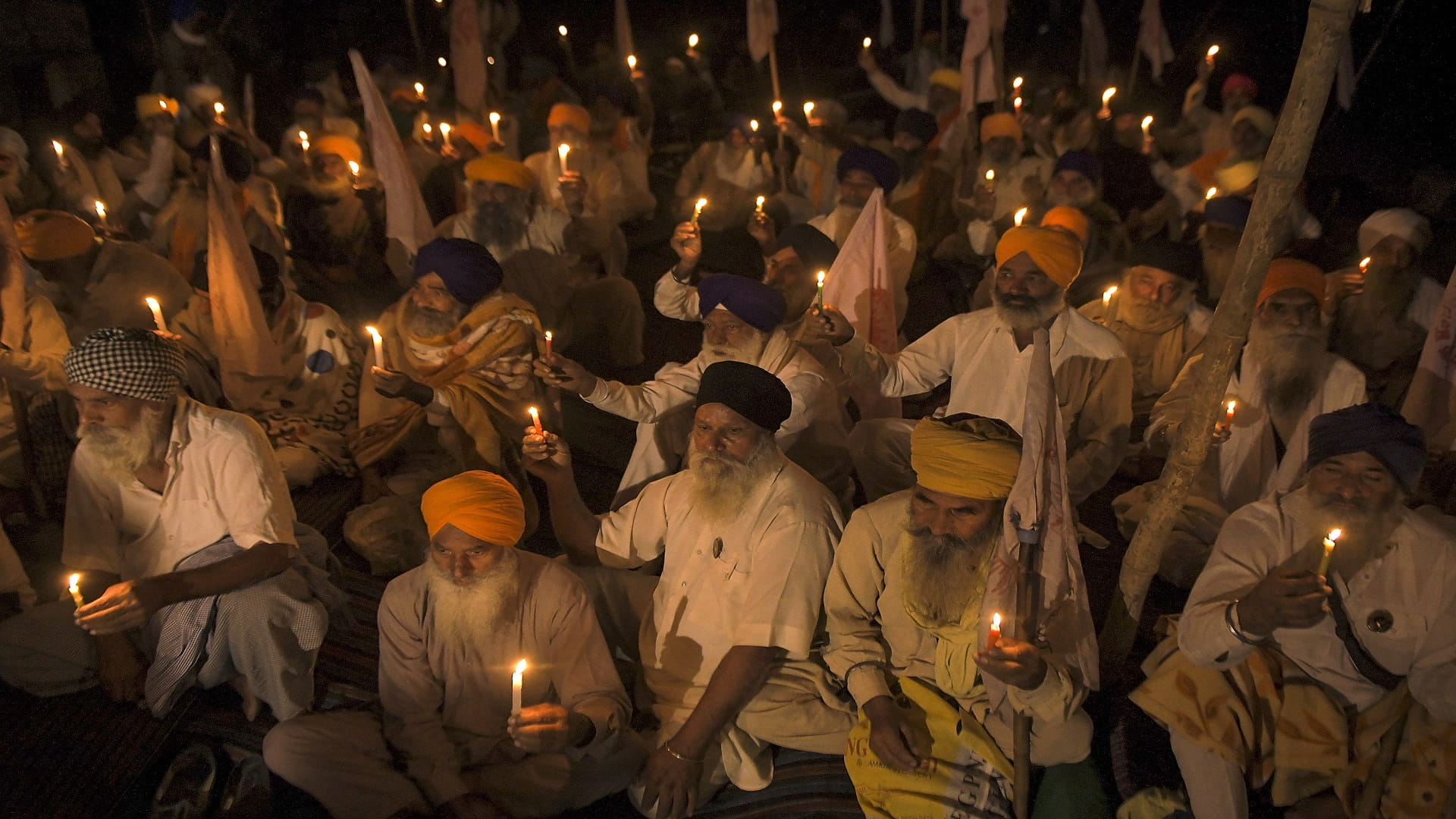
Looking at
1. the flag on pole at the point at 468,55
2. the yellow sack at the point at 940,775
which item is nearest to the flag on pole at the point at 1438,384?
the yellow sack at the point at 940,775

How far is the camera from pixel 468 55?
9.31 m

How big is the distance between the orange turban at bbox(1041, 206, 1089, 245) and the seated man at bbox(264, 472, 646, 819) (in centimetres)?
458

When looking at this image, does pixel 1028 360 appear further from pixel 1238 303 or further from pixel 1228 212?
pixel 1228 212

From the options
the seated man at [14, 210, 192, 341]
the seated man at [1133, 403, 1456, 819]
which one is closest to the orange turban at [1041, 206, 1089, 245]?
the seated man at [1133, 403, 1456, 819]

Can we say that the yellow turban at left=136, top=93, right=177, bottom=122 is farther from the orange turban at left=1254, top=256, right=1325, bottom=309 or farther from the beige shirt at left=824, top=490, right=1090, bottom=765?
the orange turban at left=1254, top=256, right=1325, bottom=309

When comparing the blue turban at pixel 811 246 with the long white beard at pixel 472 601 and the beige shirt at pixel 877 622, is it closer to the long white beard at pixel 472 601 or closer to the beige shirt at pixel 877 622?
the beige shirt at pixel 877 622

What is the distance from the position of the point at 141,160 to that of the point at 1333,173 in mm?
11913

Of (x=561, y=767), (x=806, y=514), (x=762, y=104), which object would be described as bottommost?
(x=561, y=767)

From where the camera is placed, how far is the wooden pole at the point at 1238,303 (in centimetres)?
256

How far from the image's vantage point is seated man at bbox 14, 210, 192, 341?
5.51 metres

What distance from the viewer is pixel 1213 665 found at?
295cm

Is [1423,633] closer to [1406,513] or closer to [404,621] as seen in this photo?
[1406,513]

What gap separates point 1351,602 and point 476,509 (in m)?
2.74

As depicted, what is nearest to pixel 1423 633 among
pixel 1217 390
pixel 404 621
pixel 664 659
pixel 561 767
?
pixel 1217 390
